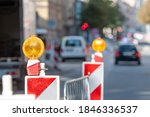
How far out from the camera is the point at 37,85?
5.55 metres

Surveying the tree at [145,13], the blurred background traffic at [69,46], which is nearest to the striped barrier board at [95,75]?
the blurred background traffic at [69,46]

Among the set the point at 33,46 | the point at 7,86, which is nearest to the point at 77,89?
the point at 33,46

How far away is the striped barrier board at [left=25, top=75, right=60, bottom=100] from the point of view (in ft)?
18.2

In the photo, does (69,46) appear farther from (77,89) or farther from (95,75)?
(77,89)

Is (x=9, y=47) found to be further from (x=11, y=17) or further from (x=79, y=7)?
(x=79, y=7)

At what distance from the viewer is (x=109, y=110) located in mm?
4621

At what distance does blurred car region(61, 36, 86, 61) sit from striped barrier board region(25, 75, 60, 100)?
33.6 metres

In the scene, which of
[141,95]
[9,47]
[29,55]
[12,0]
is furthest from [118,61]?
[29,55]

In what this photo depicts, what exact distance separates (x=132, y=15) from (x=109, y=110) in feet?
523

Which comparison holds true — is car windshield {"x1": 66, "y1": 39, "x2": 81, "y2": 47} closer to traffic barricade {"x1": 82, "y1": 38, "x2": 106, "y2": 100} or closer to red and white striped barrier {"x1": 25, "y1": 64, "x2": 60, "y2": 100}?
traffic barricade {"x1": 82, "y1": 38, "x2": 106, "y2": 100}

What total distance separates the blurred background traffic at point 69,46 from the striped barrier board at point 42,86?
34.2 ft

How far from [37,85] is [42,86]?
48mm

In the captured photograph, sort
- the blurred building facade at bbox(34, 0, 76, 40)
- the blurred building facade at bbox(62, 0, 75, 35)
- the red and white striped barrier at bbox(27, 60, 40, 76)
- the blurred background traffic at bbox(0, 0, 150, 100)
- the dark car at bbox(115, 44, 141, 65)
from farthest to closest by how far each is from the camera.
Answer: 1. the blurred building facade at bbox(62, 0, 75, 35)
2. the blurred building facade at bbox(34, 0, 76, 40)
3. the dark car at bbox(115, 44, 141, 65)
4. the blurred background traffic at bbox(0, 0, 150, 100)
5. the red and white striped barrier at bbox(27, 60, 40, 76)

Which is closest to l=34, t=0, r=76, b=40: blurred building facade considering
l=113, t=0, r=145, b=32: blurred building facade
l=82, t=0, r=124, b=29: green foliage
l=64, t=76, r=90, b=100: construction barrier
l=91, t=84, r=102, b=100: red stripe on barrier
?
l=82, t=0, r=124, b=29: green foliage
